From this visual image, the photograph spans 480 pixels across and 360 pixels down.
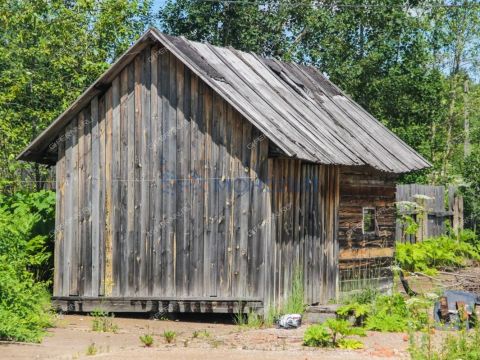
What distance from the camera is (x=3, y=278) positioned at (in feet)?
47.6

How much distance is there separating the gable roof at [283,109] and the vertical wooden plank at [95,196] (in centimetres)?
39

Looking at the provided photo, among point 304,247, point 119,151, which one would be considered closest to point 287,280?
point 304,247

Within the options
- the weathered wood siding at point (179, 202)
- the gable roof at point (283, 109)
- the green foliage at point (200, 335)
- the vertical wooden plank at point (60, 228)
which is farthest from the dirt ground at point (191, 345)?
the gable roof at point (283, 109)

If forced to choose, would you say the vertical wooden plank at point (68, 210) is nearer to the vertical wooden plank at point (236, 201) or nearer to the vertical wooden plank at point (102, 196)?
the vertical wooden plank at point (102, 196)

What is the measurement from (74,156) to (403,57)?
1762 cm

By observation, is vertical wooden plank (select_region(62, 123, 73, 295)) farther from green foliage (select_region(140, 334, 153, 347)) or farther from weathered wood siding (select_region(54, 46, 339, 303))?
green foliage (select_region(140, 334, 153, 347))

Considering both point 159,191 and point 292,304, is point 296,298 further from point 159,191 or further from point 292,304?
point 159,191

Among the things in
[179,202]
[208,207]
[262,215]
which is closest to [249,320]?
[262,215]

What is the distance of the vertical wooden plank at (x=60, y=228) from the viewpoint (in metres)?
18.6

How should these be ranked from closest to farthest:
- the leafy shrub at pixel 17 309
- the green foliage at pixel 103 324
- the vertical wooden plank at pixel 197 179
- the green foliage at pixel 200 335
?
the leafy shrub at pixel 17 309 → the green foliage at pixel 200 335 → the green foliage at pixel 103 324 → the vertical wooden plank at pixel 197 179

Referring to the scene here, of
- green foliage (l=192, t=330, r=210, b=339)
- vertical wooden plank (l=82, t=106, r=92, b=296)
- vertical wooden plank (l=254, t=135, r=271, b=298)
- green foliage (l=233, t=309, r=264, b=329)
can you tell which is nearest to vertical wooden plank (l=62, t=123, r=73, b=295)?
vertical wooden plank (l=82, t=106, r=92, b=296)

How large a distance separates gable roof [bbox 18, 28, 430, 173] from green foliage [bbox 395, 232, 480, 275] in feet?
11.1

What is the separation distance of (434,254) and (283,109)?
32.8 feet

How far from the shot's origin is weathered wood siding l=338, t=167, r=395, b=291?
19594 millimetres
